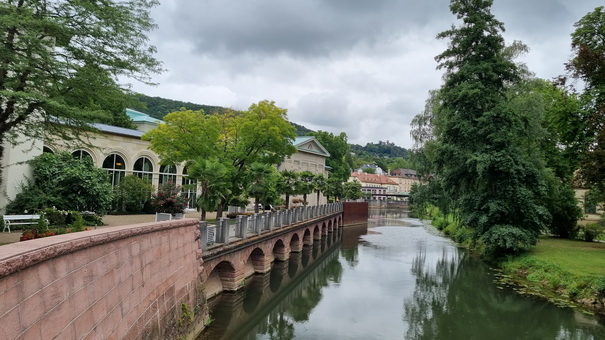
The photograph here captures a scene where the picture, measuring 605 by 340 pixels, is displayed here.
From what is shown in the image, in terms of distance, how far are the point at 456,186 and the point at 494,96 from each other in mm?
6326

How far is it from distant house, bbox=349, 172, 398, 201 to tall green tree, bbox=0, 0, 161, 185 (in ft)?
405

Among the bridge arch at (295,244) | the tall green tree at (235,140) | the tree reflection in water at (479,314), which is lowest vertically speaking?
the tree reflection in water at (479,314)

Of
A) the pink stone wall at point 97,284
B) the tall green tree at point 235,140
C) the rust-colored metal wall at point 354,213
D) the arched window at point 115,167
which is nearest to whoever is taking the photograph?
the pink stone wall at point 97,284

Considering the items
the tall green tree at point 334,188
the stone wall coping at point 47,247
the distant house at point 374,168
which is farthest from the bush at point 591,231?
the distant house at point 374,168

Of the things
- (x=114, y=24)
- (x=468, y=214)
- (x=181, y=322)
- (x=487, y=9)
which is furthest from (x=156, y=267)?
(x=487, y=9)

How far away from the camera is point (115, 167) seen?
30250 mm

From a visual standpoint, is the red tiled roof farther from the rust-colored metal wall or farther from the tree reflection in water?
the tree reflection in water

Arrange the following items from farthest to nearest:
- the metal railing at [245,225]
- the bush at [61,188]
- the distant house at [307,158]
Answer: the distant house at [307,158]
the bush at [61,188]
the metal railing at [245,225]

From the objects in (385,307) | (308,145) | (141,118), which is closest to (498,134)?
(385,307)

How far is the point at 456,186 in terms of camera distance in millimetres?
27406

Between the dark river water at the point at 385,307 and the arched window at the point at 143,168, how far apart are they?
13998mm

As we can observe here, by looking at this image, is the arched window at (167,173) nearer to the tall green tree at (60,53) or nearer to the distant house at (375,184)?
the tall green tree at (60,53)

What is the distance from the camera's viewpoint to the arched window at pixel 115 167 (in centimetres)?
2975

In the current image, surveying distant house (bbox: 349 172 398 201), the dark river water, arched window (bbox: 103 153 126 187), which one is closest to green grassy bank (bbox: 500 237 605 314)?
the dark river water
